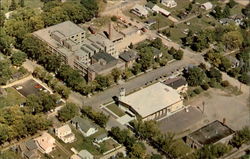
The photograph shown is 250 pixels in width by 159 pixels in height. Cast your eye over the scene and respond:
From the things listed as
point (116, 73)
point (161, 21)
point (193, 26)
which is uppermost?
point (116, 73)

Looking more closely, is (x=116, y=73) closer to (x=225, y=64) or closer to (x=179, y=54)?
(x=179, y=54)

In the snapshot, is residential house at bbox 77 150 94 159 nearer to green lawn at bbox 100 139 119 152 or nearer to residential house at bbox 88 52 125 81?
green lawn at bbox 100 139 119 152

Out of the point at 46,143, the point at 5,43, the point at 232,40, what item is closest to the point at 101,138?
the point at 46,143

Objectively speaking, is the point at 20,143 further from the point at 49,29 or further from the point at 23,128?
the point at 49,29

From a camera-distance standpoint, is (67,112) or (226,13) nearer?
(67,112)

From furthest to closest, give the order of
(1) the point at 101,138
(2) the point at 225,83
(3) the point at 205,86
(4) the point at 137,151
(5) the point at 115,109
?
(2) the point at 225,83 → (3) the point at 205,86 → (5) the point at 115,109 → (1) the point at 101,138 → (4) the point at 137,151

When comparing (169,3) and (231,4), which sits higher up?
(231,4)

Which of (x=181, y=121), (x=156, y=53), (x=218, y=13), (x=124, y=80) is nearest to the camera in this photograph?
(x=181, y=121)
